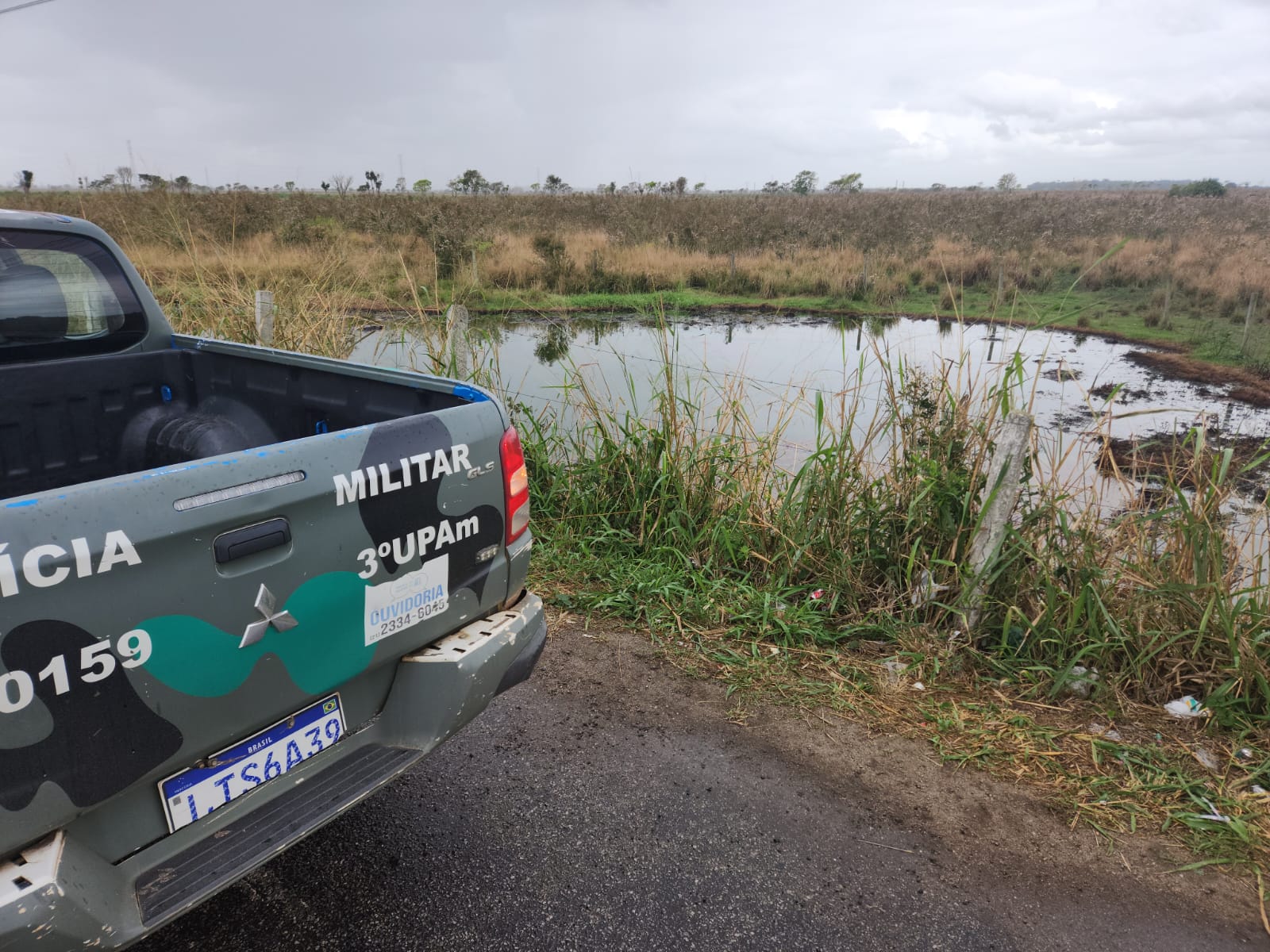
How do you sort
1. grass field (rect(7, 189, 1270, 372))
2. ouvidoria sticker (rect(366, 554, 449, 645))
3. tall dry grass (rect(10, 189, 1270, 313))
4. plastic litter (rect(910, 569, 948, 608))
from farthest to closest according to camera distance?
tall dry grass (rect(10, 189, 1270, 313)), grass field (rect(7, 189, 1270, 372)), plastic litter (rect(910, 569, 948, 608)), ouvidoria sticker (rect(366, 554, 449, 645))

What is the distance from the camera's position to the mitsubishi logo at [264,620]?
1.57 meters

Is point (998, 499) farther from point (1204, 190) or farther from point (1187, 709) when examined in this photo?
point (1204, 190)

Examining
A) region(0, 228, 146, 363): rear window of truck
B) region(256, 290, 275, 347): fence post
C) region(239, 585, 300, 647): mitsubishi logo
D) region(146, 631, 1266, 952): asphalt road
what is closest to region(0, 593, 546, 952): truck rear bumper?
region(239, 585, 300, 647): mitsubishi logo

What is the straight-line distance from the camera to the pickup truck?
1307 millimetres

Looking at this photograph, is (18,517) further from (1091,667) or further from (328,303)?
(328,303)

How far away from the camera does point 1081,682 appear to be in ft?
10.5

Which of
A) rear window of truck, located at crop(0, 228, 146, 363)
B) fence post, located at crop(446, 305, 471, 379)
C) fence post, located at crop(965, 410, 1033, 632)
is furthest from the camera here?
fence post, located at crop(446, 305, 471, 379)

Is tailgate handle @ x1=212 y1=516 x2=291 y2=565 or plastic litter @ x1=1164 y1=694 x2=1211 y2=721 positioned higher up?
tailgate handle @ x1=212 y1=516 x2=291 y2=565

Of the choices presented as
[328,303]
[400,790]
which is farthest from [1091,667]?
[328,303]

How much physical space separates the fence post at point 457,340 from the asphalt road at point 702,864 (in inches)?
110

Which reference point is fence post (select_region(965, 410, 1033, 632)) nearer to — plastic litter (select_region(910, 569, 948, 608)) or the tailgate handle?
plastic litter (select_region(910, 569, 948, 608))

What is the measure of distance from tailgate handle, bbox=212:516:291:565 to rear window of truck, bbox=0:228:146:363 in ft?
5.92

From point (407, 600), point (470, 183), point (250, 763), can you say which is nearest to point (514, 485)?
point (407, 600)

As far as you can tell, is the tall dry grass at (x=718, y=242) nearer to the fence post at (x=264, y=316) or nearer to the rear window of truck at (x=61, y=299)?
the fence post at (x=264, y=316)
